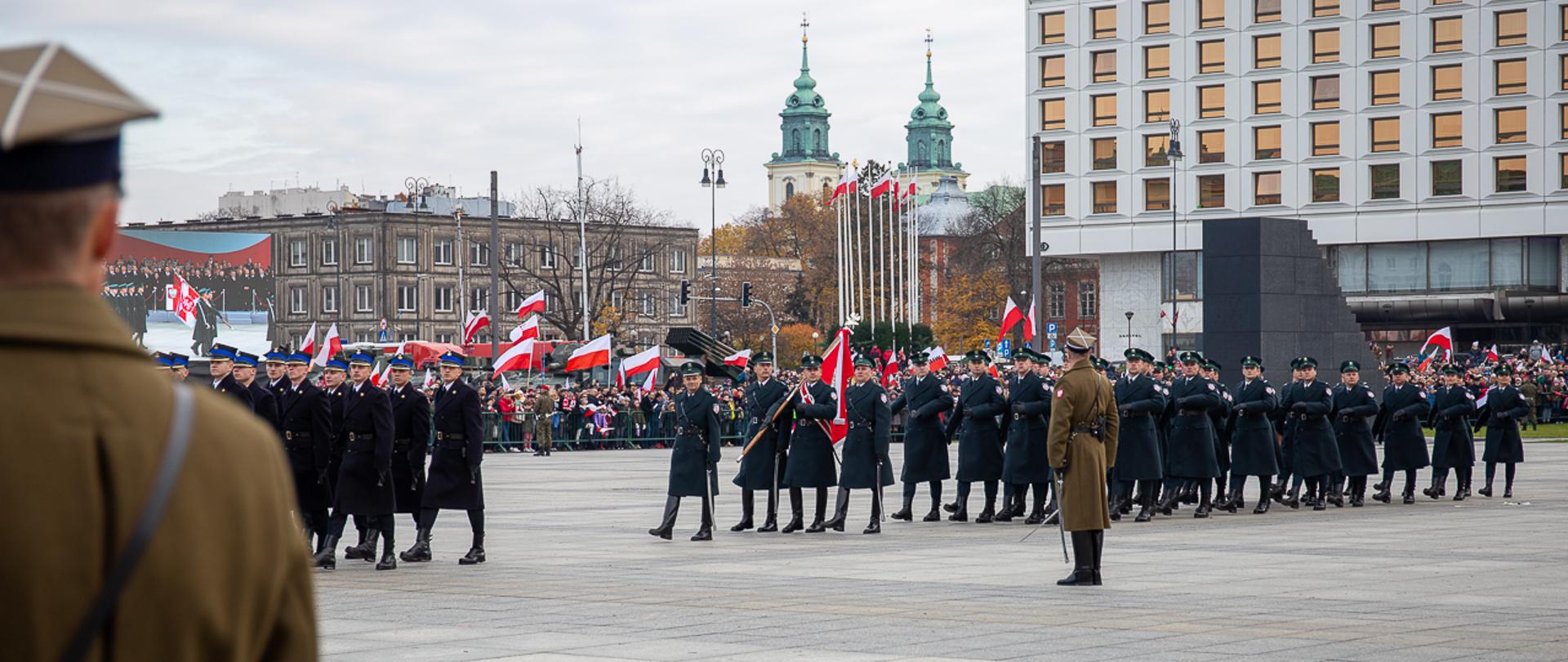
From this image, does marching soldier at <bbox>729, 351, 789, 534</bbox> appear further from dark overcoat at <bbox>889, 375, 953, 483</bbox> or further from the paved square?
dark overcoat at <bbox>889, 375, 953, 483</bbox>

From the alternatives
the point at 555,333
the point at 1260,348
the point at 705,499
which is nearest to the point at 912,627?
the point at 705,499

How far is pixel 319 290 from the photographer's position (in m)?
110

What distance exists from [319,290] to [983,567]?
323 feet

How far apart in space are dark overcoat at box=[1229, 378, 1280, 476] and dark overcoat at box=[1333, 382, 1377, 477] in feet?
5.06

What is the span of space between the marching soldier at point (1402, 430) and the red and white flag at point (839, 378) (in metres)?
8.46

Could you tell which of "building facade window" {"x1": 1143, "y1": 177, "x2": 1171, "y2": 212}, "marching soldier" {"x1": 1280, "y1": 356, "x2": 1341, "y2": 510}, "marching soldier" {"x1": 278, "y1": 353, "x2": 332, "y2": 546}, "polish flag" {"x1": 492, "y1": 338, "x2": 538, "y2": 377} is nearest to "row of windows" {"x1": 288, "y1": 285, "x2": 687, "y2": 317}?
"building facade window" {"x1": 1143, "y1": 177, "x2": 1171, "y2": 212}

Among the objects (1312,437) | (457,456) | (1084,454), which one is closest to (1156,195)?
(1312,437)

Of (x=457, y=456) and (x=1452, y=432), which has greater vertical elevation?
(x=457, y=456)

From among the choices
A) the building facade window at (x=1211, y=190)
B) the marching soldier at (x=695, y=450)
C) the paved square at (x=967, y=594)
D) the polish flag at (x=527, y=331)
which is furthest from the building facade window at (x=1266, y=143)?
the marching soldier at (x=695, y=450)

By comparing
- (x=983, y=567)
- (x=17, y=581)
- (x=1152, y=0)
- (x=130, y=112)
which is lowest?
(x=983, y=567)

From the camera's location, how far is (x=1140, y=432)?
2214cm

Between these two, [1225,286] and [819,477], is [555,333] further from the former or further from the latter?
[819,477]

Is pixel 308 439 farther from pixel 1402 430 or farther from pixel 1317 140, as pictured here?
pixel 1317 140

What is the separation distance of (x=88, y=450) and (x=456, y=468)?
14521mm
